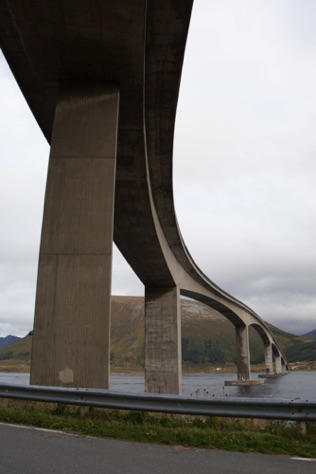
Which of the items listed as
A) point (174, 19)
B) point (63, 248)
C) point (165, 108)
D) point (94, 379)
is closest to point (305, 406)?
point (94, 379)

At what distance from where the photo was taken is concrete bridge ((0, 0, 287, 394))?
336 inches

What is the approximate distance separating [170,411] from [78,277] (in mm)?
4097

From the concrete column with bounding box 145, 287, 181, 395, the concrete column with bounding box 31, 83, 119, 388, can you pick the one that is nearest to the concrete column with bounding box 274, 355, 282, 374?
the concrete column with bounding box 145, 287, 181, 395

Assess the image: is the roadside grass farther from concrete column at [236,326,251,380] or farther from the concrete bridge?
concrete column at [236,326,251,380]

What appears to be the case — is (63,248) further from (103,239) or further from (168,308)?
(168,308)

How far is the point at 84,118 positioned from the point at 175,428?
774 cm

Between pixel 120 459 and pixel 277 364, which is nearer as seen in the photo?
pixel 120 459

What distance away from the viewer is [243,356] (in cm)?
6344

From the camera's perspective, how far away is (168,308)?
29.5m

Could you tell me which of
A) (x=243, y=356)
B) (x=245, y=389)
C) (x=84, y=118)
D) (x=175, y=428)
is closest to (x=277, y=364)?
(x=243, y=356)

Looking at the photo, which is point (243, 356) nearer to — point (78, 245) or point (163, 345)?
point (163, 345)

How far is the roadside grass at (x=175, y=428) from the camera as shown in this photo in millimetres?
5168

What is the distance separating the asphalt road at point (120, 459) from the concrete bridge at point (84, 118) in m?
3.41

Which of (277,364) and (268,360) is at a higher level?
→ (268,360)
